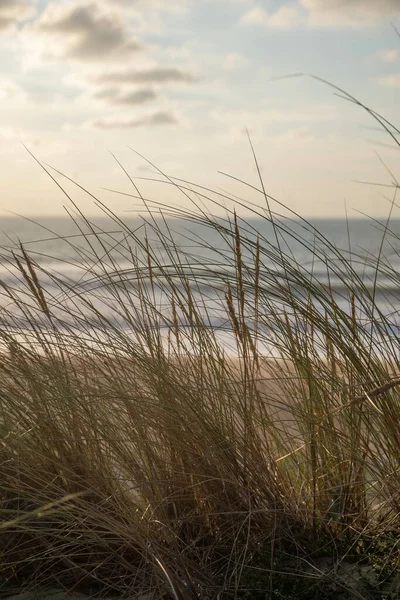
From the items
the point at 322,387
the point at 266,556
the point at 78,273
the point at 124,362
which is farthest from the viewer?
the point at 78,273

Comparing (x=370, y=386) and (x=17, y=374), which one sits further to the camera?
(x=17, y=374)

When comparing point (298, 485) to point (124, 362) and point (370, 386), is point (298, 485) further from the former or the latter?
point (124, 362)

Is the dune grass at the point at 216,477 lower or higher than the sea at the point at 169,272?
lower

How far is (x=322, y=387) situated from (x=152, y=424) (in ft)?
1.61

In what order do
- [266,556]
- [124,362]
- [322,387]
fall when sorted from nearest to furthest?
1. [266,556]
2. [322,387]
3. [124,362]

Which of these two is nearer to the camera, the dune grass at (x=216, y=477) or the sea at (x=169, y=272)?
the dune grass at (x=216, y=477)

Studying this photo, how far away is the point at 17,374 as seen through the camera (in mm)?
1999

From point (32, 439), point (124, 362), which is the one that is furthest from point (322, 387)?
point (32, 439)

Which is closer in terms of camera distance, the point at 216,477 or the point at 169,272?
the point at 216,477

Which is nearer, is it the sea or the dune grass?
the dune grass

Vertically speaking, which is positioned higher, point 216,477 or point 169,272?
point 169,272

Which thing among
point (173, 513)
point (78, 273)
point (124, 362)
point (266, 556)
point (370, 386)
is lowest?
point (266, 556)

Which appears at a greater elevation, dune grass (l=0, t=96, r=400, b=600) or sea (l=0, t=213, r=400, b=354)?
sea (l=0, t=213, r=400, b=354)

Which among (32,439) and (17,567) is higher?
(32,439)
